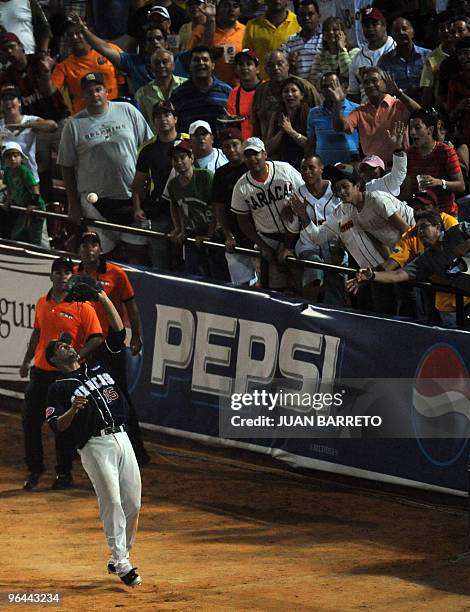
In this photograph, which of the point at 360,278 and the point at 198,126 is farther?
the point at 198,126

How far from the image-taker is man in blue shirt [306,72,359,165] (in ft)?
43.9

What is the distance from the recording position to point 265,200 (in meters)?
12.8

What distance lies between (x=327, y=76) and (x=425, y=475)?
4.11 meters

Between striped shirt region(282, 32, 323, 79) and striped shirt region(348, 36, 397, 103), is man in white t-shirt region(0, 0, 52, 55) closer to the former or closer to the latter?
striped shirt region(282, 32, 323, 79)

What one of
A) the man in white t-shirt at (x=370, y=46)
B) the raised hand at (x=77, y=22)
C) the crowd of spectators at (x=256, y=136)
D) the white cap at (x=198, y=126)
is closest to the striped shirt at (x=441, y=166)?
the crowd of spectators at (x=256, y=136)

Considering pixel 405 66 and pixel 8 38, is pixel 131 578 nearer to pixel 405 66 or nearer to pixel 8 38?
pixel 405 66

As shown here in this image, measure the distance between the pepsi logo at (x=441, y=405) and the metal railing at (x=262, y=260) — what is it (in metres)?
0.37

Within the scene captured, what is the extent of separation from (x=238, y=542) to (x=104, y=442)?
1775 mm

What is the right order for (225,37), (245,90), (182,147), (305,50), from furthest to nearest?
(225,37) < (305,50) < (245,90) < (182,147)

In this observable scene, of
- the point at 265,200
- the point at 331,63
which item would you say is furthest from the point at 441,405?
the point at 331,63

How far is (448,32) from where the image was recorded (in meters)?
13.7

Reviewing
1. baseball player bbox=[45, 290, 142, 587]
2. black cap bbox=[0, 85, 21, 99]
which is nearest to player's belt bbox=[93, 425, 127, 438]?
baseball player bbox=[45, 290, 142, 587]

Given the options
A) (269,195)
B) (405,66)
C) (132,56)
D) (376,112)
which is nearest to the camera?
(269,195)

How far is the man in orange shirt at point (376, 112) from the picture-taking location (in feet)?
43.2
